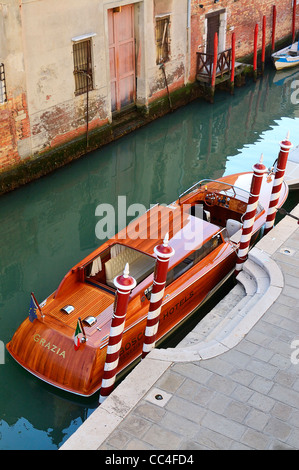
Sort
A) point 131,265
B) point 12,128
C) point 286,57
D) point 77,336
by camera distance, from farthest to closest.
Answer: point 286,57, point 12,128, point 131,265, point 77,336

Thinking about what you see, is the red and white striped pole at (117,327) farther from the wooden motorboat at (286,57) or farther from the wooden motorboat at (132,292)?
the wooden motorboat at (286,57)

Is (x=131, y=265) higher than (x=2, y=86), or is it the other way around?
(x=2, y=86)

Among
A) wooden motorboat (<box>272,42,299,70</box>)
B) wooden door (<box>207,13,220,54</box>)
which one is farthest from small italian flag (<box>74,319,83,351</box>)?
wooden motorboat (<box>272,42,299,70</box>)

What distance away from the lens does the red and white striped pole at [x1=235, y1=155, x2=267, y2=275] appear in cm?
746

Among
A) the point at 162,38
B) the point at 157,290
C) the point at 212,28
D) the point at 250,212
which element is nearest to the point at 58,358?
the point at 157,290

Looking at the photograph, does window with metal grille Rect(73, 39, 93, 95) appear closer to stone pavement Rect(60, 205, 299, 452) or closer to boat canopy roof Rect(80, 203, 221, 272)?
boat canopy roof Rect(80, 203, 221, 272)

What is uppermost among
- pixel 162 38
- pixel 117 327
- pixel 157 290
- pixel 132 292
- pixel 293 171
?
pixel 157 290

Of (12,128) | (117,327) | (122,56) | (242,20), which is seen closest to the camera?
(117,327)

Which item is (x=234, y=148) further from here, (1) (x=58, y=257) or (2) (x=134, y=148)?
(1) (x=58, y=257)

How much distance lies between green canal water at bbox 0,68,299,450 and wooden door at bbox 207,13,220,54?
1.31m

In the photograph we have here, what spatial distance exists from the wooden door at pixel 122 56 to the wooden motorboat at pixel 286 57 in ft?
18.7

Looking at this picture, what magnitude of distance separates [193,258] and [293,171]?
11.9 ft

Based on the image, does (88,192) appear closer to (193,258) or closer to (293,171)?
(293,171)

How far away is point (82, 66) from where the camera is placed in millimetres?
11609
